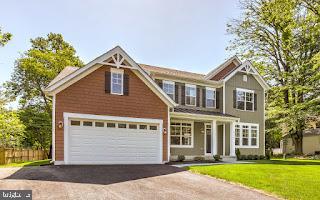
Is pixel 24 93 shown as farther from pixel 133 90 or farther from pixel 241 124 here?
pixel 241 124

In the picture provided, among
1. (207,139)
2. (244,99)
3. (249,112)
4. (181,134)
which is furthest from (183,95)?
(249,112)

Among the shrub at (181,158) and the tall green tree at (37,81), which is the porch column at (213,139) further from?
the tall green tree at (37,81)

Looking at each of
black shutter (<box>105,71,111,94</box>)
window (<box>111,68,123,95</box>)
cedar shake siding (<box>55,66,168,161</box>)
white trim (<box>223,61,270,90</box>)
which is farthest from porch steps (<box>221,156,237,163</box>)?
black shutter (<box>105,71,111,94</box>)

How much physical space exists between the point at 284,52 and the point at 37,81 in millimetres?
25889

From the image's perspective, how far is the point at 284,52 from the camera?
32.8 meters

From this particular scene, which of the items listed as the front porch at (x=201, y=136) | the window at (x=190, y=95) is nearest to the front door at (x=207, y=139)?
the front porch at (x=201, y=136)

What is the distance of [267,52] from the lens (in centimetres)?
3484

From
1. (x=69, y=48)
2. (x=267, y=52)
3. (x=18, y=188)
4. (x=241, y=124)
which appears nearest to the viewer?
(x=18, y=188)

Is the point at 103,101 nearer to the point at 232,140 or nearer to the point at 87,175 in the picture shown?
the point at 87,175

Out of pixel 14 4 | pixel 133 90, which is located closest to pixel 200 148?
pixel 133 90

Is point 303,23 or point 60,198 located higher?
point 303,23

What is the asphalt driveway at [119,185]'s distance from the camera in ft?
31.7

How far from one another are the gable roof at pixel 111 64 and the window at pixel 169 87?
9.51 ft

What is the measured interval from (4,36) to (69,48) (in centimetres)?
2066
